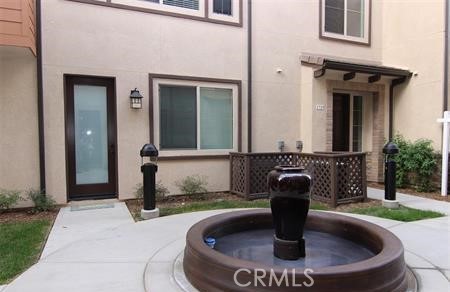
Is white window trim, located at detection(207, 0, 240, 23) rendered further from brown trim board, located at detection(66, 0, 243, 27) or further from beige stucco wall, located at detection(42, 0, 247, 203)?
beige stucco wall, located at detection(42, 0, 247, 203)

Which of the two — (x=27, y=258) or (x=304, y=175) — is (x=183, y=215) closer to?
(x=27, y=258)

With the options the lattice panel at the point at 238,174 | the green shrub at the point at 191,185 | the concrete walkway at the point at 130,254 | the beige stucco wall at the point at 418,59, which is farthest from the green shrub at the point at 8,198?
the beige stucco wall at the point at 418,59

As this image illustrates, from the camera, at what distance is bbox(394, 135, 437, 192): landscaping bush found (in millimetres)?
7906

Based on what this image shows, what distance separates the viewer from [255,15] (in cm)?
805

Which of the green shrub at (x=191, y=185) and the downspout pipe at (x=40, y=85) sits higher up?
the downspout pipe at (x=40, y=85)

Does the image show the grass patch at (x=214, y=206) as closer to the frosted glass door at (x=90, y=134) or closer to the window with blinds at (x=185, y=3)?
the frosted glass door at (x=90, y=134)

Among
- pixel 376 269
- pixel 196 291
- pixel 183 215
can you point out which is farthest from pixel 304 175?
pixel 183 215

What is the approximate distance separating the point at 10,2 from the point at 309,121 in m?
6.48

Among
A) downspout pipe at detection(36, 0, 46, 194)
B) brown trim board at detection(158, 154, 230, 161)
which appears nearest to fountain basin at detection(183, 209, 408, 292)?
brown trim board at detection(158, 154, 230, 161)

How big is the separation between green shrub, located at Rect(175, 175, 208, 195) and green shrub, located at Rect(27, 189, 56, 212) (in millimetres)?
2479

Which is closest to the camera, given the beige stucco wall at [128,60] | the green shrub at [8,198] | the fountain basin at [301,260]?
the fountain basin at [301,260]

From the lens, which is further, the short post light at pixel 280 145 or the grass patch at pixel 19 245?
the short post light at pixel 280 145

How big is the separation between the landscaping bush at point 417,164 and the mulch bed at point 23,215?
777 cm

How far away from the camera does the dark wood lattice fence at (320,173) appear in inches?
261
